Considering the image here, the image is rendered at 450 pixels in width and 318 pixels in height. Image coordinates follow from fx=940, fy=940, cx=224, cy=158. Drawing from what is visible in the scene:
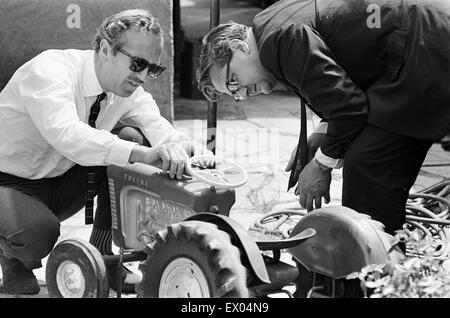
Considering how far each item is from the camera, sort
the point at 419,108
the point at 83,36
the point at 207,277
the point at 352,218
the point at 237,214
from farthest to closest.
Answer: the point at 237,214
the point at 83,36
the point at 419,108
the point at 352,218
the point at 207,277

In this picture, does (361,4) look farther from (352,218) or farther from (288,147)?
(288,147)

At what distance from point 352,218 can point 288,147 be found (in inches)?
146

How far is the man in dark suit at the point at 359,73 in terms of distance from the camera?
3814mm

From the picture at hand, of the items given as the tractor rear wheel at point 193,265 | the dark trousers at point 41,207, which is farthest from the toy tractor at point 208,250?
the dark trousers at point 41,207

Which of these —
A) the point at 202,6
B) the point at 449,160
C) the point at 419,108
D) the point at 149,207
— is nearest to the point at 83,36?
the point at 149,207

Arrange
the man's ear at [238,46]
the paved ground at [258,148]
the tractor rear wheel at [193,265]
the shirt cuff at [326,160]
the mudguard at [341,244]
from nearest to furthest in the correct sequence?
1. the tractor rear wheel at [193,265]
2. the mudguard at [341,244]
3. the man's ear at [238,46]
4. the shirt cuff at [326,160]
5. the paved ground at [258,148]

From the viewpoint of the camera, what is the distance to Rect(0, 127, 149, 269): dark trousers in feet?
13.2

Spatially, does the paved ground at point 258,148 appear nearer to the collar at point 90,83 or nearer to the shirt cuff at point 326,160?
the collar at point 90,83

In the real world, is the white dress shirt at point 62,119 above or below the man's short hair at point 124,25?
below

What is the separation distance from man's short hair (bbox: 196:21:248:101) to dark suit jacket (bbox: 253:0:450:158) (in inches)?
3.5

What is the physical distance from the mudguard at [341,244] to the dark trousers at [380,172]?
1.59 ft

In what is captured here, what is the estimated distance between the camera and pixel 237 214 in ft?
18.3

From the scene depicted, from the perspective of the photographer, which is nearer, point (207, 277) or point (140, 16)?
point (207, 277)

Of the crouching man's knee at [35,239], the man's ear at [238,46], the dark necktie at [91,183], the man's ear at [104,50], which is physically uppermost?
the man's ear at [238,46]
